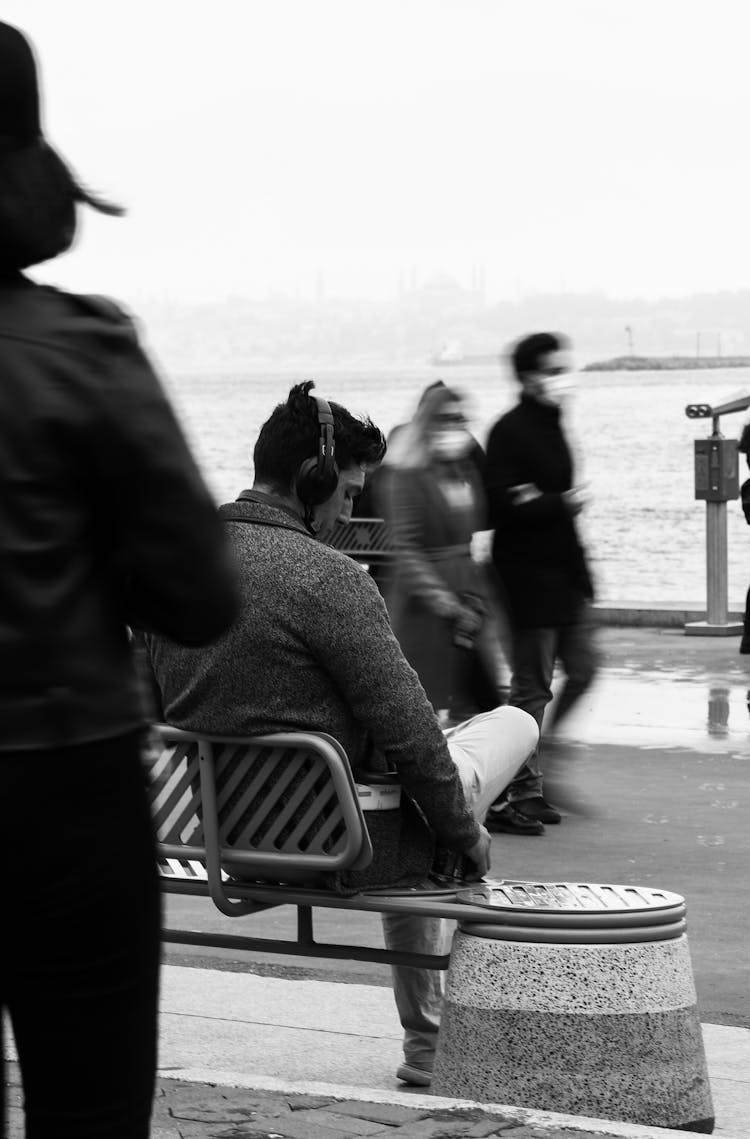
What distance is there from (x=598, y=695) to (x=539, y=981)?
23.9 feet

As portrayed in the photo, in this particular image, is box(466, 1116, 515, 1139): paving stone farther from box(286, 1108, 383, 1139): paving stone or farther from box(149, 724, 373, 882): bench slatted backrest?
box(149, 724, 373, 882): bench slatted backrest

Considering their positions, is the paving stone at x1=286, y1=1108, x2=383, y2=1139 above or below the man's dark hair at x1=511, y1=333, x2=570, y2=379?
below

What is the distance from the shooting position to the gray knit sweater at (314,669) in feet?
13.4

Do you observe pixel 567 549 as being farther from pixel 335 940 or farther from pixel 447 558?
pixel 335 940

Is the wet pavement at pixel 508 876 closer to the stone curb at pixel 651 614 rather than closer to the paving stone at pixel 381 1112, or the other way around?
the paving stone at pixel 381 1112

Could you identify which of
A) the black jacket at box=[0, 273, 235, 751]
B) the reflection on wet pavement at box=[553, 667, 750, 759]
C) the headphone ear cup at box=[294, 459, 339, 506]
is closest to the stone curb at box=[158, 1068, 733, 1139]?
the headphone ear cup at box=[294, 459, 339, 506]

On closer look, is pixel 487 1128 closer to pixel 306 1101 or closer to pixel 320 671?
pixel 306 1101

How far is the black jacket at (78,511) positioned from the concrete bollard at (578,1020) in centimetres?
211

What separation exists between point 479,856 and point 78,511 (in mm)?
2452

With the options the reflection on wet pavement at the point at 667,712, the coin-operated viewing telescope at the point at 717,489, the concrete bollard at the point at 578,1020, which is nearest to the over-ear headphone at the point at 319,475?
the concrete bollard at the point at 578,1020

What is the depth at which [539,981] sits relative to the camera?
396 centimetres

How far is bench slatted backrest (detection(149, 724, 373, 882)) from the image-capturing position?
4.11 meters

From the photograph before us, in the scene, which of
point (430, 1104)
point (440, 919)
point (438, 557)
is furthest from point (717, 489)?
point (430, 1104)

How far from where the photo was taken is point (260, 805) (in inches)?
168
